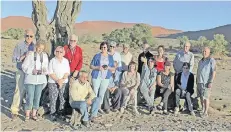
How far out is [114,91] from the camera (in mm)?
8984

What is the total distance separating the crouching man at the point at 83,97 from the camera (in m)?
7.78

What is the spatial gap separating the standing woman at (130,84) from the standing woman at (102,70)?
1.66 ft

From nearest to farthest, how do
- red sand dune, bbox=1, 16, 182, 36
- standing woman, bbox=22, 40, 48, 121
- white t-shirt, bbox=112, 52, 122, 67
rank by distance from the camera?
standing woman, bbox=22, 40, 48, 121
white t-shirt, bbox=112, 52, 122, 67
red sand dune, bbox=1, 16, 182, 36

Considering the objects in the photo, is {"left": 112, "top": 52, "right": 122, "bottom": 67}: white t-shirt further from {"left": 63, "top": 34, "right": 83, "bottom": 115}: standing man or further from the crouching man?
the crouching man

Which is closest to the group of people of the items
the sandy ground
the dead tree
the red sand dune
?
the sandy ground

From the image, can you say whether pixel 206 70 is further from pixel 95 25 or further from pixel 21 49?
pixel 95 25

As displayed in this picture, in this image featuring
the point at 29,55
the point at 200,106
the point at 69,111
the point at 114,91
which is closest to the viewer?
the point at 29,55

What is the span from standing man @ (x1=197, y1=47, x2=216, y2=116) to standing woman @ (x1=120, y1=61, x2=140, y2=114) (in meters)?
1.43

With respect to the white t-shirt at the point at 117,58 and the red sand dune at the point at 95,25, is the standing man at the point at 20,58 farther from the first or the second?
the red sand dune at the point at 95,25

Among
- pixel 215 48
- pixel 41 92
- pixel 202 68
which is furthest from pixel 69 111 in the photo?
pixel 215 48

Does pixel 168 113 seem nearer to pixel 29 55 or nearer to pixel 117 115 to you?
pixel 117 115

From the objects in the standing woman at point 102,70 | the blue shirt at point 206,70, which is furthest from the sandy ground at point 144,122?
the blue shirt at point 206,70

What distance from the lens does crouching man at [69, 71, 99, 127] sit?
7.78 m

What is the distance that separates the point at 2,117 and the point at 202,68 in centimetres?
446
